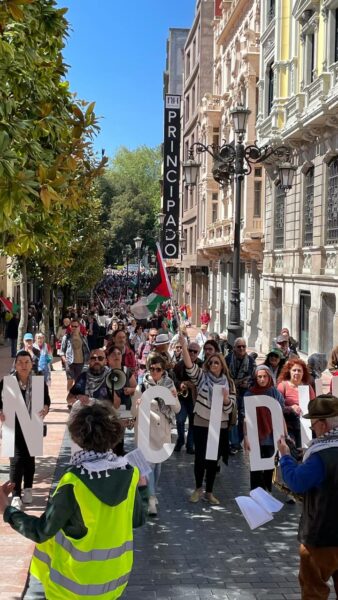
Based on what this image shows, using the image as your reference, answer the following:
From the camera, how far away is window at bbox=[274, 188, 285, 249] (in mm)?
25234

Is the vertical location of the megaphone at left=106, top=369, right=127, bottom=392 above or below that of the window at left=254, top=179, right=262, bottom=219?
below

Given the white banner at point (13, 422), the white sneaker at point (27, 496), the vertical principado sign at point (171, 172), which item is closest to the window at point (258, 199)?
the vertical principado sign at point (171, 172)

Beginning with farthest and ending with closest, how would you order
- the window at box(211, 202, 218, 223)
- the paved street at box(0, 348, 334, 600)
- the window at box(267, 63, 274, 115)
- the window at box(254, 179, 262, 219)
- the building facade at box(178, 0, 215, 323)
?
the building facade at box(178, 0, 215, 323)
the window at box(211, 202, 218, 223)
the window at box(254, 179, 262, 219)
the window at box(267, 63, 274, 115)
the paved street at box(0, 348, 334, 600)


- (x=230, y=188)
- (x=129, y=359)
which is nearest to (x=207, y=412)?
(x=129, y=359)

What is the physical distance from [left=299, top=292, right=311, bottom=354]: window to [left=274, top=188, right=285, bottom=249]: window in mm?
3219

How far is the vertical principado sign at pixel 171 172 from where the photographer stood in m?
34.4

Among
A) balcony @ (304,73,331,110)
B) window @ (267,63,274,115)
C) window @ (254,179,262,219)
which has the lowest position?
window @ (254,179,262,219)

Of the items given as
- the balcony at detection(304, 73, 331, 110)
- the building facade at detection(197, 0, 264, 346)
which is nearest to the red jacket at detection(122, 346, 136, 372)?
the balcony at detection(304, 73, 331, 110)

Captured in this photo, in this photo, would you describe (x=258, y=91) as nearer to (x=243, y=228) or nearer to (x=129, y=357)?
(x=243, y=228)

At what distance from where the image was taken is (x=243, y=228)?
28.9 m

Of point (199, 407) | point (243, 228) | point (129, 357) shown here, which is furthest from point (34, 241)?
point (243, 228)

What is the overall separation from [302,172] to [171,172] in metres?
14.2

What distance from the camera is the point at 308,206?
22125mm

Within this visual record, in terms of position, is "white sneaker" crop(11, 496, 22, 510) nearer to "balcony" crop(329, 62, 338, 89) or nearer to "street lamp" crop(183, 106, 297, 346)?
"street lamp" crop(183, 106, 297, 346)
